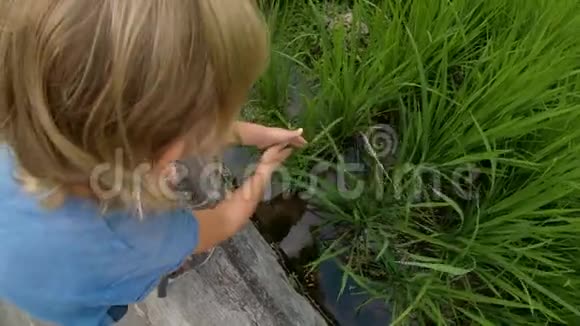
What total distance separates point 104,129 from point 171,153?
0.10 metres

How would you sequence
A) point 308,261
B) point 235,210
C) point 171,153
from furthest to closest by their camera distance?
point 308,261, point 235,210, point 171,153

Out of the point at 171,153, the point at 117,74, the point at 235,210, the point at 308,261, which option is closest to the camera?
the point at 117,74

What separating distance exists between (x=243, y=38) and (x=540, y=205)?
589 millimetres

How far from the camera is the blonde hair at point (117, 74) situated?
754 mm

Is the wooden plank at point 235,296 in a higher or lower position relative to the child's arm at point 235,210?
lower

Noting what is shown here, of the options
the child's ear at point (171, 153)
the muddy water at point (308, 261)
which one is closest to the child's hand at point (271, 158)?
the muddy water at point (308, 261)

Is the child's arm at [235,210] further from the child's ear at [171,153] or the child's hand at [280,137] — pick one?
the child's ear at [171,153]

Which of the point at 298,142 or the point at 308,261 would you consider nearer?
the point at 298,142

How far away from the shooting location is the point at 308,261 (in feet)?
4.38

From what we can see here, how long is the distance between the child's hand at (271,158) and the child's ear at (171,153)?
0.88ft

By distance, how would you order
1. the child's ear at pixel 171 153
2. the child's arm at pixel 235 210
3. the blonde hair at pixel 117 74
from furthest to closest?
the child's arm at pixel 235 210 → the child's ear at pixel 171 153 → the blonde hair at pixel 117 74

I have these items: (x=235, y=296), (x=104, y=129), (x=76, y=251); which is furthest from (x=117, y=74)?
(x=235, y=296)

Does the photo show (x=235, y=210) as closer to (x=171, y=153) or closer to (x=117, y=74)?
(x=171, y=153)

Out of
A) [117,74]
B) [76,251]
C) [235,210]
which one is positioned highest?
[117,74]
